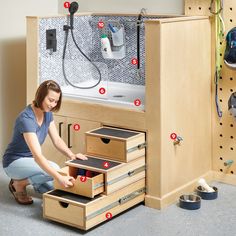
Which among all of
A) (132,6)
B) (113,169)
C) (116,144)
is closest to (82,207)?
(113,169)

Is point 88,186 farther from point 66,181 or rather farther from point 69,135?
point 69,135

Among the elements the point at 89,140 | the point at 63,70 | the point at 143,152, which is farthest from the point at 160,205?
the point at 63,70

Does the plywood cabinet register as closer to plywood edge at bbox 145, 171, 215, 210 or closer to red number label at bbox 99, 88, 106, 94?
red number label at bbox 99, 88, 106, 94

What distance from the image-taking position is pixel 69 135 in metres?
2.96

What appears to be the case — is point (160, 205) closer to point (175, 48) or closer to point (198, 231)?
point (198, 231)

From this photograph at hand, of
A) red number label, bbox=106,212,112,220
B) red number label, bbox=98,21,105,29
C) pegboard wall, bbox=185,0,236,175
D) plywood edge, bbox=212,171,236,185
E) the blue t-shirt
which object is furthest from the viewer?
red number label, bbox=98,21,105,29

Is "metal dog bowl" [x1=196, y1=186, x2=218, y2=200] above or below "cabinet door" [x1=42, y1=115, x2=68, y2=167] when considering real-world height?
below

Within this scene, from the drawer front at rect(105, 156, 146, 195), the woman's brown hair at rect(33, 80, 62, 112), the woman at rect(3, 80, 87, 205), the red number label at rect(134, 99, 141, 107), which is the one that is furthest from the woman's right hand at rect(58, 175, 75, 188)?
the red number label at rect(134, 99, 141, 107)

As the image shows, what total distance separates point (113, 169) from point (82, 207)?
230mm

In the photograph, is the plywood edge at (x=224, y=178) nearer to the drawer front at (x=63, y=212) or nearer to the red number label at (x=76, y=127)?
the red number label at (x=76, y=127)

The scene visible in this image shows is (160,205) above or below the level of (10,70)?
below

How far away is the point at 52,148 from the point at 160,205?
27.0 inches

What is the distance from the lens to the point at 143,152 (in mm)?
2693

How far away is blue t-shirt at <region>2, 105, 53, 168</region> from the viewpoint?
2633mm
